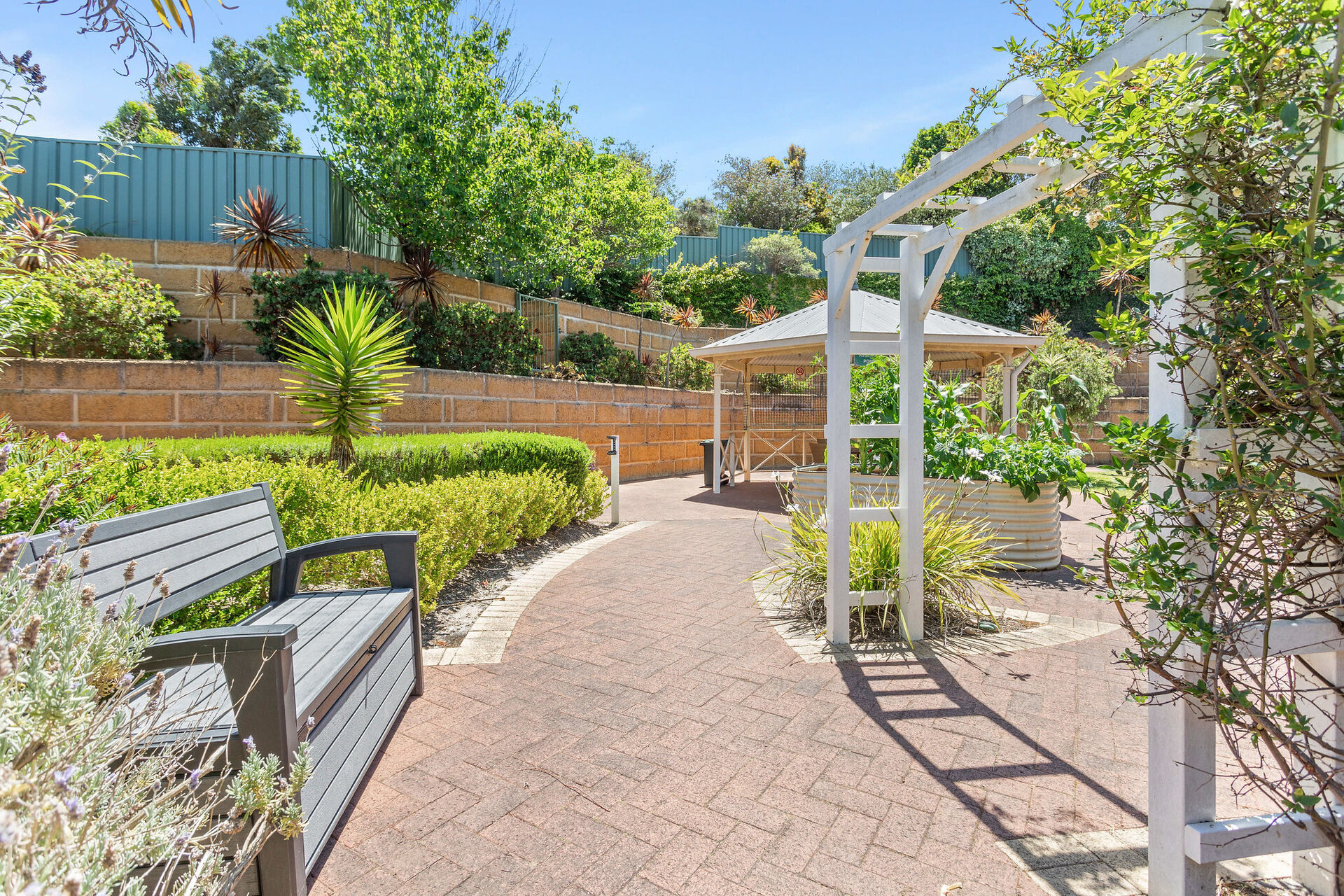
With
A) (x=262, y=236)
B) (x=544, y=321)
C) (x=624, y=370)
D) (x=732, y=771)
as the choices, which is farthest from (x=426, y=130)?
(x=732, y=771)

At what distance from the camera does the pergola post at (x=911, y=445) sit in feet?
12.4

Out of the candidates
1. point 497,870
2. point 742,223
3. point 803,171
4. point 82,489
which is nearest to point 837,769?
point 497,870

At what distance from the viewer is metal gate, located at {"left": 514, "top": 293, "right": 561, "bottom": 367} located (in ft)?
34.7

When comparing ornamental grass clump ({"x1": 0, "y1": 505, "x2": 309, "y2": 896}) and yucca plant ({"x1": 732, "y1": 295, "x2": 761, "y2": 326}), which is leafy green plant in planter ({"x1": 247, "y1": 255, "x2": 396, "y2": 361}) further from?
yucca plant ({"x1": 732, "y1": 295, "x2": 761, "y2": 326})

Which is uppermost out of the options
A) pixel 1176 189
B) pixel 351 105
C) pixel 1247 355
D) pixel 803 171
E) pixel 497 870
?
pixel 803 171

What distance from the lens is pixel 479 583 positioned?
5.10 m

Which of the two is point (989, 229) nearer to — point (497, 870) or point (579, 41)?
point (579, 41)

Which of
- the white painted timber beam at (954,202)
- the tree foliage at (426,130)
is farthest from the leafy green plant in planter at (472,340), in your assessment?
the white painted timber beam at (954,202)

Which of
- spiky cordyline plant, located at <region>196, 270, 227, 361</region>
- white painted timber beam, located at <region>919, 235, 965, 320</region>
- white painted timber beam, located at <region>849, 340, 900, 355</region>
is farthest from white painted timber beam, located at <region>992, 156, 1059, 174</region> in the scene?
spiky cordyline plant, located at <region>196, 270, 227, 361</region>

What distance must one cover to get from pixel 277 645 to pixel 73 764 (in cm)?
63

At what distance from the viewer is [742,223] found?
2483 cm

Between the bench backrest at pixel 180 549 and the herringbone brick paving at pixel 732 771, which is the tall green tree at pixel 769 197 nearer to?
the herringbone brick paving at pixel 732 771

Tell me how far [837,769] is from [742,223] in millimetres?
24364

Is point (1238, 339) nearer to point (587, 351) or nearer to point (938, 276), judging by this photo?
point (938, 276)
